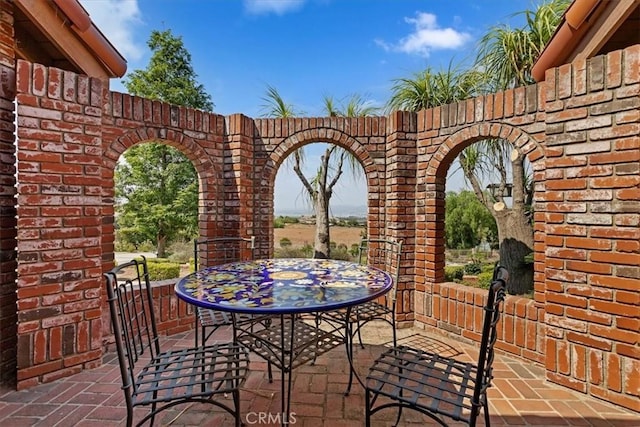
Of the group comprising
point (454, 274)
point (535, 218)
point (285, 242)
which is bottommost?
point (454, 274)

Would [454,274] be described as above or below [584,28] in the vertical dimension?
below

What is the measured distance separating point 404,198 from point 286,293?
7.03 ft

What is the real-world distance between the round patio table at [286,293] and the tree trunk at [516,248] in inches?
164

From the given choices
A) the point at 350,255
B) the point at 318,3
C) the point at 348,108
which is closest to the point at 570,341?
the point at 348,108

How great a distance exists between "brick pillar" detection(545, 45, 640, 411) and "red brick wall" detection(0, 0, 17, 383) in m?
3.87

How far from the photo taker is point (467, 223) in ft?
32.7

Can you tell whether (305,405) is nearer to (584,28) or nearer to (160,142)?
(160,142)

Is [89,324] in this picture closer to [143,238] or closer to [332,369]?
[332,369]

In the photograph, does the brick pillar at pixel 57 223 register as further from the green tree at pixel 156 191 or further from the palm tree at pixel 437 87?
the green tree at pixel 156 191

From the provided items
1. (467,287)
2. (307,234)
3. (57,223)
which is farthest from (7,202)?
(307,234)

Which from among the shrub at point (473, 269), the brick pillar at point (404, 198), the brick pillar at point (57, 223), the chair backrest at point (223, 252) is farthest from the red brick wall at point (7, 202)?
the shrub at point (473, 269)

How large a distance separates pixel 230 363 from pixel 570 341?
2.28m

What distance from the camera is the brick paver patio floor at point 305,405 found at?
6.40 feet

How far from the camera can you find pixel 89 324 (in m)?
2.53
